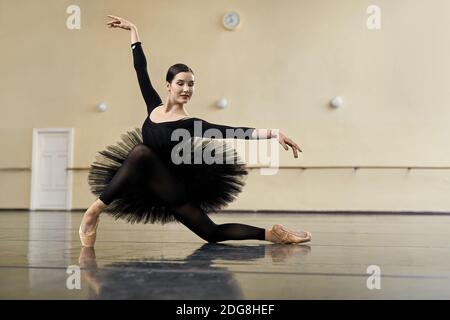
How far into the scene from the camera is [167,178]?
1.85 meters

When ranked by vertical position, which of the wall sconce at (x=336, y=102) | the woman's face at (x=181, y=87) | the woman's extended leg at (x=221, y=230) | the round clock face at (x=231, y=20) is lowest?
the woman's extended leg at (x=221, y=230)

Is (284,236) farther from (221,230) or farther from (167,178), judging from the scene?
(167,178)

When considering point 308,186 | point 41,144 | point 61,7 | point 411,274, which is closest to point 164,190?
point 411,274

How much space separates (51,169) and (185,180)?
4.87 meters

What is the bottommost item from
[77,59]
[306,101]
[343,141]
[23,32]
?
[343,141]

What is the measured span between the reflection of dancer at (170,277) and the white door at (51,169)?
4.77 meters

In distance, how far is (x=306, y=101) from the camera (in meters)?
5.84

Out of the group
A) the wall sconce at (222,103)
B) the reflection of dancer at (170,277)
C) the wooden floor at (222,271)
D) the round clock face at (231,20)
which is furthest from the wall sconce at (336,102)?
the reflection of dancer at (170,277)

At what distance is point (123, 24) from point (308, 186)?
4.18m

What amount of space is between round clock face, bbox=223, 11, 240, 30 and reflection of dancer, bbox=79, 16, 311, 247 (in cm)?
418

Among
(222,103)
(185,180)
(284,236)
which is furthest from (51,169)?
(284,236)

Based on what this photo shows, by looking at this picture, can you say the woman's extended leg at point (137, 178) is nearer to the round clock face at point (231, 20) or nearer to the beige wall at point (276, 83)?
the beige wall at point (276, 83)

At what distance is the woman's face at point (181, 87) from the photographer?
1.87 metres
